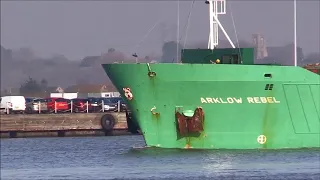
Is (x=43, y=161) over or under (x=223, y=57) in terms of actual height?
under

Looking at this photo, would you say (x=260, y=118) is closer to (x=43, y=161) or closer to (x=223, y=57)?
(x=223, y=57)

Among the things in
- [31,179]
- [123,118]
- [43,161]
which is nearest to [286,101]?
[43,161]

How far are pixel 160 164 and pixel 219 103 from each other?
654cm

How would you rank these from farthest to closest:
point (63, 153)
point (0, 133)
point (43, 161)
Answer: point (0, 133) → point (63, 153) → point (43, 161)

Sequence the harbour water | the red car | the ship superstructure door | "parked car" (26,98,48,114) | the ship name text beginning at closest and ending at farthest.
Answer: the harbour water
the ship name text
the ship superstructure door
"parked car" (26,98,48,114)
the red car

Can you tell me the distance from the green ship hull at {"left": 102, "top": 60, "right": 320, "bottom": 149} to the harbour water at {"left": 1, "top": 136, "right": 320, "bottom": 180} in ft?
2.82

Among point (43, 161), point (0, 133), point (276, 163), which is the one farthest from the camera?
point (0, 133)

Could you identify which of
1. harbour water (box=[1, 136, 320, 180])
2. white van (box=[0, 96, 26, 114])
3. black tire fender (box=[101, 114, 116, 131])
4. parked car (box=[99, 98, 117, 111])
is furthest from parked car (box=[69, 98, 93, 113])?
harbour water (box=[1, 136, 320, 180])

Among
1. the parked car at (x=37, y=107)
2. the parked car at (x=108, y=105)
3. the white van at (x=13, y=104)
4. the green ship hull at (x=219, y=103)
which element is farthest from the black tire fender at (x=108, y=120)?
the green ship hull at (x=219, y=103)

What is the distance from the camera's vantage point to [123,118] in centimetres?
9281

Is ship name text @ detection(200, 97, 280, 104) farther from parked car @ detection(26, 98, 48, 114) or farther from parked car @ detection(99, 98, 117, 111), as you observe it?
parked car @ detection(26, 98, 48, 114)

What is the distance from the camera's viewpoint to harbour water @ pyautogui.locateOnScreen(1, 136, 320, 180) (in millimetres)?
51094

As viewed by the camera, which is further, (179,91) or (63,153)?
(63,153)

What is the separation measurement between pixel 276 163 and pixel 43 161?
1174cm
